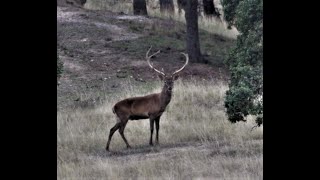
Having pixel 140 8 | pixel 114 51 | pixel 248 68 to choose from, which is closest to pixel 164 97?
pixel 248 68

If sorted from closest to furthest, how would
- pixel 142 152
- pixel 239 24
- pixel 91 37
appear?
pixel 239 24, pixel 142 152, pixel 91 37

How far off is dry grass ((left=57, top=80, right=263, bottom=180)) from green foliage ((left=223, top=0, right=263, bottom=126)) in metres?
0.78

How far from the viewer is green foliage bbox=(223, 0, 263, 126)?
12.9 m

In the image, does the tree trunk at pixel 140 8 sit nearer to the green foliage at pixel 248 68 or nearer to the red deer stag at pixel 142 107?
the red deer stag at pixel 142 107

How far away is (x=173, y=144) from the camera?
1544cm

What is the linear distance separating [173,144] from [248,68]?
9.91 ft

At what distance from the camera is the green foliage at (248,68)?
1286cm

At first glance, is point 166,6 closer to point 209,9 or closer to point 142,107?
point 209,9

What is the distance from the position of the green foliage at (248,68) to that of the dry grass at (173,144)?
0.78 meters

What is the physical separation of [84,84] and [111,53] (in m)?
3.39
